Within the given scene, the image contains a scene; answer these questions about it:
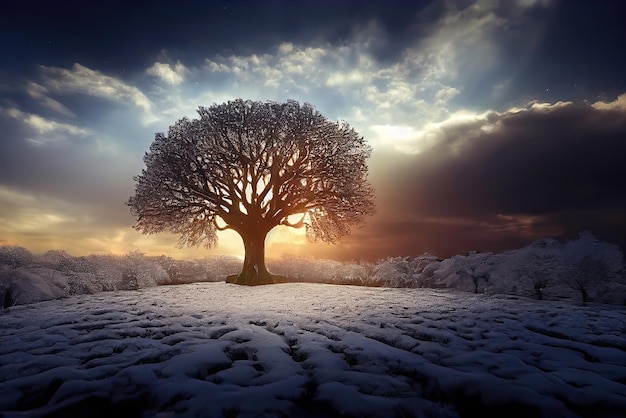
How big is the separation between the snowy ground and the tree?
12367 mm

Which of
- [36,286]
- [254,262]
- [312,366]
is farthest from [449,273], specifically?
[36,286]

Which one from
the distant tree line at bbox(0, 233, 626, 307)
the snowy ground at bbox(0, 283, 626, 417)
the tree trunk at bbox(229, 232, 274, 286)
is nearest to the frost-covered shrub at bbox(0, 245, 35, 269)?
the distant tree line at bbox(0, 233, 626, 307)

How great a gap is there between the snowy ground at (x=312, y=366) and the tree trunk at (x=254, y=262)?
38.5ft

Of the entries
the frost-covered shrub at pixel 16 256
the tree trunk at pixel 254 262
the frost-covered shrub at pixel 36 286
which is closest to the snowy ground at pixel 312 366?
the frost-covered shrub at pixel 36 286

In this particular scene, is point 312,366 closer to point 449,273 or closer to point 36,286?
point 36,286

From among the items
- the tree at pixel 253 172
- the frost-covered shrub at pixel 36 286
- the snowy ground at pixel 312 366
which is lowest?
the snowy ground at pixel 312 366

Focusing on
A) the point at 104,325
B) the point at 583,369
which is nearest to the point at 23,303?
the point at 104,325

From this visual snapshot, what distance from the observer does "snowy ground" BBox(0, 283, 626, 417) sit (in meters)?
2.84

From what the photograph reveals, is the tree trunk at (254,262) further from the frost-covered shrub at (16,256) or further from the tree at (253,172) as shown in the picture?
the frost-covered shrub at (16,256)

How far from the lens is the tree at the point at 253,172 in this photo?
1773 cm

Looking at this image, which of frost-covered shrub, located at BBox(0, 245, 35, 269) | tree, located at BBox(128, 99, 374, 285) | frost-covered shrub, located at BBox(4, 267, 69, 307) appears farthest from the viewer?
tree, located at BBox(128, 99, 374, 285)

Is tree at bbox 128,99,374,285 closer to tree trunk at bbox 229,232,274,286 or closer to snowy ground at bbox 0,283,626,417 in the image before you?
tree trunk at bbox 229,232,274,286

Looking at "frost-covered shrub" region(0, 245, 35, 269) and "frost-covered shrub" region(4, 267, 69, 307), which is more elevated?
"frost-covered shrub" region(0, 245, 35, 269)

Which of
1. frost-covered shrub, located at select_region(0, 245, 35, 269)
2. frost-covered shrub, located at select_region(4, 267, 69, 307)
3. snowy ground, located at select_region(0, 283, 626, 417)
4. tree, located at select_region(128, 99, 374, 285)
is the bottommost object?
snowy ground, located at select_region(0, 283, 626, 417)
